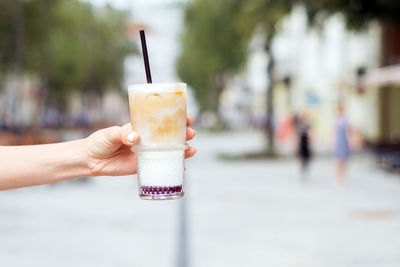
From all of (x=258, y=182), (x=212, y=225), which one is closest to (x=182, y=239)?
(x=212, y=225)

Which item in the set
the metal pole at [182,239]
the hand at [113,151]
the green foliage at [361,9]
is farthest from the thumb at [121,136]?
the green foliage at [361,9]

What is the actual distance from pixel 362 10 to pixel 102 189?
9.58 metres

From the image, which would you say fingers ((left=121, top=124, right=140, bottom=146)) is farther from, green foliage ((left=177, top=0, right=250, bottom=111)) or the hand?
green foliage ((left=177, top=0, right=250, bottom=111))

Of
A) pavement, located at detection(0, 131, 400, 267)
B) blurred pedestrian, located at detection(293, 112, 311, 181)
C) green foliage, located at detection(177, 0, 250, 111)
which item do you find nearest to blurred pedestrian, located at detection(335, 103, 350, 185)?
pavement, located at detection(0, 131, 400, 267)

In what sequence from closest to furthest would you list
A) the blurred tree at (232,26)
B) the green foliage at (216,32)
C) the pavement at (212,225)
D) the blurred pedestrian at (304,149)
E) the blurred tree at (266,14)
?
the pavement at (212,225) < the blurred pedestrian at (304,149) < the blurred tree at (266,14) < the blurred tree at (232,26) < the green foliage at (216,32)

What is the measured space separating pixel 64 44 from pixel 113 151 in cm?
5138

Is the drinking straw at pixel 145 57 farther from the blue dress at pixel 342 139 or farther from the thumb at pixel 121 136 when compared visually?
the blue dress at pixel 342 139

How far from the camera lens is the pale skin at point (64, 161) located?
8.61ft

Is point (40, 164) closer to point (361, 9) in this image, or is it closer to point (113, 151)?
point (113, 151)

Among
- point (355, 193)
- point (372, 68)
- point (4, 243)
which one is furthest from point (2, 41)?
point (4, 243)

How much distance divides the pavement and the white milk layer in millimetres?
5510

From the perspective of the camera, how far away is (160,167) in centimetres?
254

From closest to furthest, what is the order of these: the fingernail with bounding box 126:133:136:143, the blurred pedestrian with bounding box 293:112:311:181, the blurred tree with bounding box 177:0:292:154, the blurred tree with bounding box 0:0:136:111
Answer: the fingernail with bounding box 126:133:136:143, the blurred pedestrian with bounding box 293:112:311:181, the blurred tree with bounding box 177:0:292:154, the blurred tree with bounding box 0:0:136:111

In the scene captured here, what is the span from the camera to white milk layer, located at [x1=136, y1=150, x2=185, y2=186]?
2.52m
